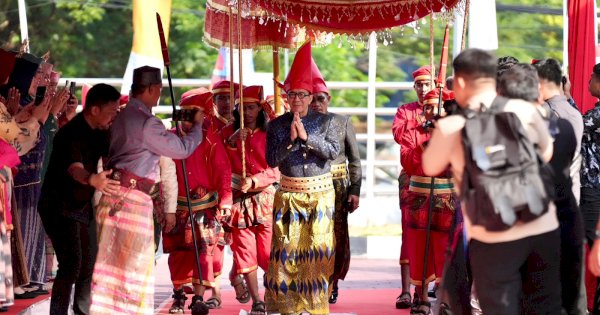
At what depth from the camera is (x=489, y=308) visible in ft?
23.7

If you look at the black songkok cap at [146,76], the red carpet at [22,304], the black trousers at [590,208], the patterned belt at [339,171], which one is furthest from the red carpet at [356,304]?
the black songkok cap at [146,76]

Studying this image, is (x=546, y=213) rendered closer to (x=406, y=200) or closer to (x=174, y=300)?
(x=406, y=200)

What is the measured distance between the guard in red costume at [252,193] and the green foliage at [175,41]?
624 inches

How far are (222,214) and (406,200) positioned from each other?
153 centimetres

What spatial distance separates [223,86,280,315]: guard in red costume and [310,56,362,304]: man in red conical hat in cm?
53

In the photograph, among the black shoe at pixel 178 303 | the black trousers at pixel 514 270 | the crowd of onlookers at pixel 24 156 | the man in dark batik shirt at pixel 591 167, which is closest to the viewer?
the black trousers at pixel 514 270

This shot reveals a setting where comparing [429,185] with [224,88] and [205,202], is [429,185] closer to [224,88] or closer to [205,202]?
[205,202]

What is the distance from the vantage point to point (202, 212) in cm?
1147

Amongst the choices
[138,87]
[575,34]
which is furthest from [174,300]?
[575,34]

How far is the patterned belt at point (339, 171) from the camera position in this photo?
1150 cm

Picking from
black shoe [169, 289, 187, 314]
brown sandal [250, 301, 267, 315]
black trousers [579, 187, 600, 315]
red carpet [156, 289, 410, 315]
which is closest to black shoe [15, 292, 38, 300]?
red carpet [156, 289, 410, 315]

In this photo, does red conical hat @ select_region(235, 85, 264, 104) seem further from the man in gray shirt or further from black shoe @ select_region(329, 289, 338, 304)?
the man in gray shirt

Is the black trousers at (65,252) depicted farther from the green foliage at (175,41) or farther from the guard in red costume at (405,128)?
the green foliage at (175,41)

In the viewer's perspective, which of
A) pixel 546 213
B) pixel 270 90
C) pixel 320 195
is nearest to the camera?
pixel 546 213
